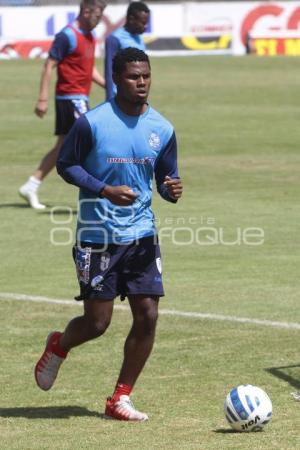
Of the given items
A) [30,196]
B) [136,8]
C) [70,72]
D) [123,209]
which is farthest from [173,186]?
[30,196]

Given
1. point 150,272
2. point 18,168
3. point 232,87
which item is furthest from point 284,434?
point 232,87

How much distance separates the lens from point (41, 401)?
8.75 meters

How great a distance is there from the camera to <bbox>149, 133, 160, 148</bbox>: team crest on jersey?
8.27m

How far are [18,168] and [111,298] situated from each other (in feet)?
45.5

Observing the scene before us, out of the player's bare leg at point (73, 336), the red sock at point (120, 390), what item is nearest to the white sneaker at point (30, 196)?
the player's bare leg at point (73, 336)

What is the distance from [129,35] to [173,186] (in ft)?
28.4

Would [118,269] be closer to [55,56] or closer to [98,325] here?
[98,325]

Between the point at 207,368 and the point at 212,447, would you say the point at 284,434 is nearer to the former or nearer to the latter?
the point at 212,447

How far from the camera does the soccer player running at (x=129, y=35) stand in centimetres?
1628

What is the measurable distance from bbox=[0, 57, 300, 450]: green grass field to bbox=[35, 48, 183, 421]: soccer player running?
1.72 feet

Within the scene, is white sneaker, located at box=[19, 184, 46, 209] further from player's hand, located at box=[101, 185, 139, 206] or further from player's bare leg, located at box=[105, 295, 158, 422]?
player's hand, located at box=[101, 185, 139, 206]

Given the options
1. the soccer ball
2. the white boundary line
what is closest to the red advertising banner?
the white boundary line

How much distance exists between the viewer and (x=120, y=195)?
7930mm

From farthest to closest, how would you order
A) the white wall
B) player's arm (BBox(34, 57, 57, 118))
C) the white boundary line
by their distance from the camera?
the white wall, player's arm (BBox(34, 57, 57, 118)), the white boundary line
